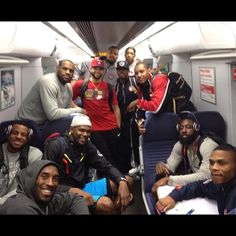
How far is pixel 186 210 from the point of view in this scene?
172cm

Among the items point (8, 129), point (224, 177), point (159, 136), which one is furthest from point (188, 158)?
point (8, 129)

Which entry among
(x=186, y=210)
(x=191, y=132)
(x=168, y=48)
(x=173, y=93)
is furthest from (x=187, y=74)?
(x=186, y=210)

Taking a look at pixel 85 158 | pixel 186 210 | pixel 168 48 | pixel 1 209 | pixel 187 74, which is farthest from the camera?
pixel 168 48

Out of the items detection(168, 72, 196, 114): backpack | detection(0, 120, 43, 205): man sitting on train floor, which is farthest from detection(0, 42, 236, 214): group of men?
detection(168, 72, 196, 114): backpack

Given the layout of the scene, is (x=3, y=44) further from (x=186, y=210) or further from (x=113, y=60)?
(x=186, y=210)

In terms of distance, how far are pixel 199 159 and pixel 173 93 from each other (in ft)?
2.30

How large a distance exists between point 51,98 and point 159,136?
976 mm

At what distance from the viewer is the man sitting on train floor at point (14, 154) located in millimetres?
1865

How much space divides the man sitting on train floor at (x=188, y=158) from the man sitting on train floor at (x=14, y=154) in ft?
3.15

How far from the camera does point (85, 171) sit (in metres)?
2.16

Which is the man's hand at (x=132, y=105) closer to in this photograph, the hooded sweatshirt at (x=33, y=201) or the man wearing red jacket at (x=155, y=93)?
A: the man wearing red jacket at (x=155, y=93)

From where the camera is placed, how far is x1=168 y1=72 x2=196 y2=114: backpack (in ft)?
8.19

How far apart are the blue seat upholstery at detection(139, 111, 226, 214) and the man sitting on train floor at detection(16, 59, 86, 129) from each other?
2.12ft

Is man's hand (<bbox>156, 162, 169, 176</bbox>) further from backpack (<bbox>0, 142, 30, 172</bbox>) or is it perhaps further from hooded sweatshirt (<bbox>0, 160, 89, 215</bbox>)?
backpack (<bbox>0, 142, 30, 172</bbox>)
